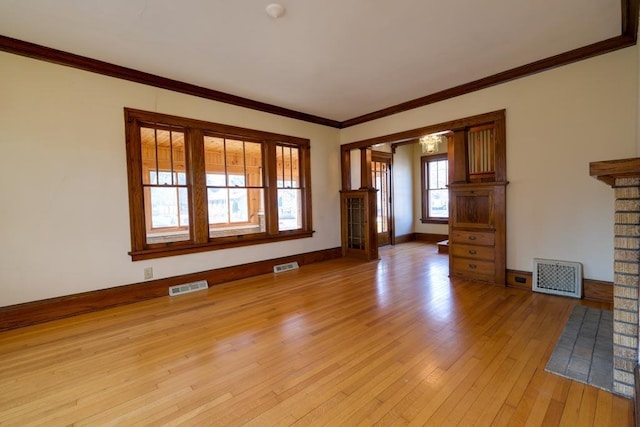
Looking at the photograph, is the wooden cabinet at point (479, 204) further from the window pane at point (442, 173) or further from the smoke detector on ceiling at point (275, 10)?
the window pane at point (442, 173)

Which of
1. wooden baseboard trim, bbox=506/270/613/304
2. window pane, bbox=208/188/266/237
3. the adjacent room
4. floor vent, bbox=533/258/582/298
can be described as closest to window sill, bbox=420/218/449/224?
the adjacent room

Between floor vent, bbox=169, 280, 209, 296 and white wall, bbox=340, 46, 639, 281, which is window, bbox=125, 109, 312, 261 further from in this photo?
white wall, bbox=340, 46, 639, 281

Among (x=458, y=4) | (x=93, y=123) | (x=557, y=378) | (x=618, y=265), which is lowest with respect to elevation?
(x=557, y=378)

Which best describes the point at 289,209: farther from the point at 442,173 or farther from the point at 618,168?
the point at 442,173

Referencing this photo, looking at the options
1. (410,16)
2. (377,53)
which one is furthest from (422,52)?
(410,16)

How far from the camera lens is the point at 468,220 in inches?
162

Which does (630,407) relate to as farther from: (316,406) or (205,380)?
(205,380)

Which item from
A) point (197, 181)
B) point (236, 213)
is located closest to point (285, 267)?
point (197, 181)

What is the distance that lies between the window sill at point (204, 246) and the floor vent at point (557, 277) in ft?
11.5

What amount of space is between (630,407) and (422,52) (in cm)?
331

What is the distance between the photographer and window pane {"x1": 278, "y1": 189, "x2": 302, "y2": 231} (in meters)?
5.09

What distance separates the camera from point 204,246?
4062 millimetres

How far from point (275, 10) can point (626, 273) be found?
3.01 meters

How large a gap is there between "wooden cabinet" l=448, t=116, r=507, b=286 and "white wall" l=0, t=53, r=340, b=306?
3993mm
